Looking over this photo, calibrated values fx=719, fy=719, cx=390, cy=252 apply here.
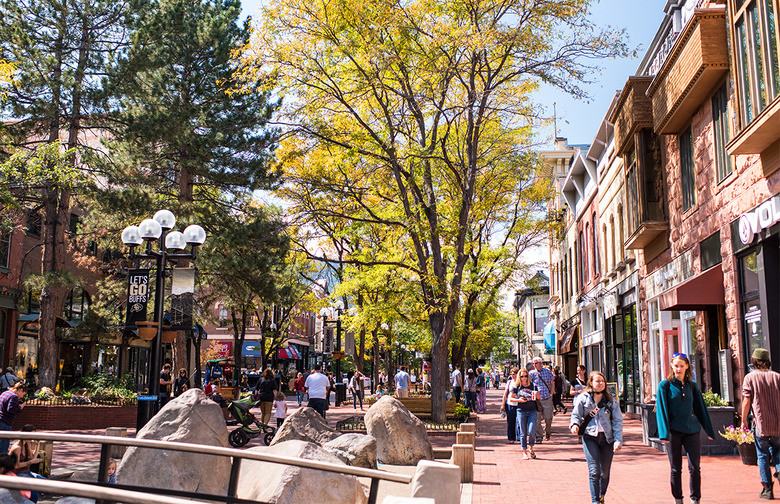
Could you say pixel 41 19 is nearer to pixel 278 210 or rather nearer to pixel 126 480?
pixel 278 210

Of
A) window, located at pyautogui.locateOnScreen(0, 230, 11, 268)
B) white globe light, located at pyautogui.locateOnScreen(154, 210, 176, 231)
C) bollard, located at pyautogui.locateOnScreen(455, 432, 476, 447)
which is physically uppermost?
window, located at pyautogui.locateOnScreen(0, 230, 11, 268)

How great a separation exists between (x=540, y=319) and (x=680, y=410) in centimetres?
7690

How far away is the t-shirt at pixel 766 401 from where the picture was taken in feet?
29.6

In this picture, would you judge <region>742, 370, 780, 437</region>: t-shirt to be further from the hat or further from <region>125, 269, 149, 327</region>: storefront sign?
<region>125, 269, 149, 327</region>: storefront sign

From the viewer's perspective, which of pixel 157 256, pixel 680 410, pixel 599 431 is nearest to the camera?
pixel 599 431

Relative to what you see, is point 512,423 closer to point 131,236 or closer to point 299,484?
point 131,236

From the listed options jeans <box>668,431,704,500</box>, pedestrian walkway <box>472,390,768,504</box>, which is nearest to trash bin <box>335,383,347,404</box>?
pedestrian walkway <box>472,390,768,504</box>

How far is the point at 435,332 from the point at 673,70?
918 centimetres

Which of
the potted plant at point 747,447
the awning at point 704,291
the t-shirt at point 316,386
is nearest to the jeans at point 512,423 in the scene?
the awning at point 704,291

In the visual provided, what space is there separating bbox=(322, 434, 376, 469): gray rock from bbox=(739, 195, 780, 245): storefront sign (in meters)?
7.59

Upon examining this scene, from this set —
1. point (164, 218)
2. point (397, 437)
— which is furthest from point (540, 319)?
point (164, 218)

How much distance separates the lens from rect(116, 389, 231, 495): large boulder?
9016 millimetres

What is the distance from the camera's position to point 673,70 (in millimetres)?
16766

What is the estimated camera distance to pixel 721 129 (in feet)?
49.1
